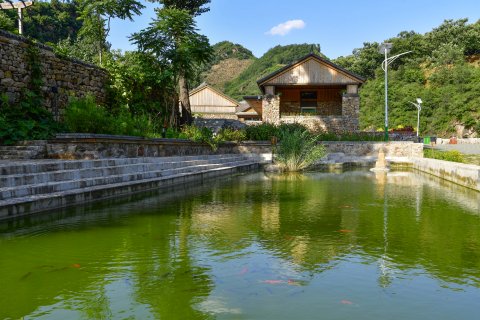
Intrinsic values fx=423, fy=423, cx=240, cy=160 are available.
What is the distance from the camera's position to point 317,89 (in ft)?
125

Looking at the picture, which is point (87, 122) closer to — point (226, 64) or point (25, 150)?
point (25, 150)

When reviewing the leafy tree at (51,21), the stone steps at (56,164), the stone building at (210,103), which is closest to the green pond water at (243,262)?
the stone steps at (56,164)

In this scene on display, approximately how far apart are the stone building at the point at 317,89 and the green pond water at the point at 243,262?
2725cm

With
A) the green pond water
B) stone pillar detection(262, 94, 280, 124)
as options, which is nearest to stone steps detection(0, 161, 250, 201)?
the green pond water

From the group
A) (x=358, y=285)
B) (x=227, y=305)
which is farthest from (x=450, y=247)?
(x=227, y=305)

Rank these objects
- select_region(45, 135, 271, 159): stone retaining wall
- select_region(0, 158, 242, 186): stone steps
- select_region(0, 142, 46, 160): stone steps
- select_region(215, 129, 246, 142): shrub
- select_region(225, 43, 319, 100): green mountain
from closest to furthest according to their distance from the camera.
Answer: select_region(0, 158, 242, 186): stone steps < select_region(0, 142, 46, 160): stone steps < select_region(45, 135, 271, 159): stone retaining wall < select_region(215, 129, 246, 142): shrub < select_region(225, 43, 319, 100): green mountain

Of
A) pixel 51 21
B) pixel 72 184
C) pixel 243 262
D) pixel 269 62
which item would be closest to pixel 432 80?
pixel 51 21

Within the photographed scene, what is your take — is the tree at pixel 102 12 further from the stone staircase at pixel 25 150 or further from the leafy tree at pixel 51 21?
the leafy tree at pixel 51 21

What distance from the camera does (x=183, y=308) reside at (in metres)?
3.37

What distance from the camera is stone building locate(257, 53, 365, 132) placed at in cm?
3475

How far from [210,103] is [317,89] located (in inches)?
730

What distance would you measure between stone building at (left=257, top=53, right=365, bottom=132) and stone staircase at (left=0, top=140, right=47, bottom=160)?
84.5 feet

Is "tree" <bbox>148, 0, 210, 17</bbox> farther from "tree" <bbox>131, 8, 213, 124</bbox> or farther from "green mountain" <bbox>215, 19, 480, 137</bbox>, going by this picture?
"green mountain" <bbox>215, 19, 480, 137</bbox>

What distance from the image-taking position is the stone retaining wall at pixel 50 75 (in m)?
11.8
